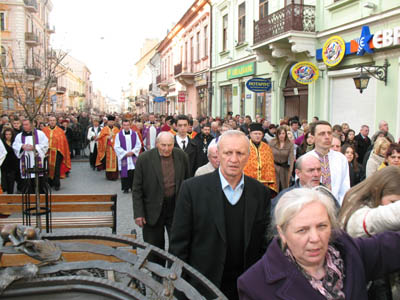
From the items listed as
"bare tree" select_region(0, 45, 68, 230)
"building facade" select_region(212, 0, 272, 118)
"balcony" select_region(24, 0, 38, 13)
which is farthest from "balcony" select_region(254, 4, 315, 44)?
"balcony" select_region(24, 0, 38, 13)

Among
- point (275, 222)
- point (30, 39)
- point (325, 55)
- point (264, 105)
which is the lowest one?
point (275, 222)

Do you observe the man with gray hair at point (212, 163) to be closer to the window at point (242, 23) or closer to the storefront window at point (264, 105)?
the storefront window at point (264, 105)

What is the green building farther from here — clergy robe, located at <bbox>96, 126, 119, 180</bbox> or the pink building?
the pink building

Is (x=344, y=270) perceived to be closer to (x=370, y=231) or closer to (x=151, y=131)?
(x=370, y=231)

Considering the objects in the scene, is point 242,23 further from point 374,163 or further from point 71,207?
point 71,207

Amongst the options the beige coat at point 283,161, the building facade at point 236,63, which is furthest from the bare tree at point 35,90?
the building facade at point 236,63

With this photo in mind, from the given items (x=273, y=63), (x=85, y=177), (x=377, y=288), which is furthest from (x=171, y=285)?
(x=273, y=63)

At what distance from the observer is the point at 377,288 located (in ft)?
6.98

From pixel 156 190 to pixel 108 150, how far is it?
947cm

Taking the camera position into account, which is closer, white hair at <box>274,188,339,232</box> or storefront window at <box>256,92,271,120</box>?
white hair at <box>274,188,339,232</box>

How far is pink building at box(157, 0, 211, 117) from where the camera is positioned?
29.0 m

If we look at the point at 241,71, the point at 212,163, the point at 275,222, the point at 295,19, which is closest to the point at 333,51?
the point at 295,19

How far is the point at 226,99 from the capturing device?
83.2 ft

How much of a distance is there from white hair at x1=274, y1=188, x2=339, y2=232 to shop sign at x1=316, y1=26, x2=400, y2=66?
10.3 metres
